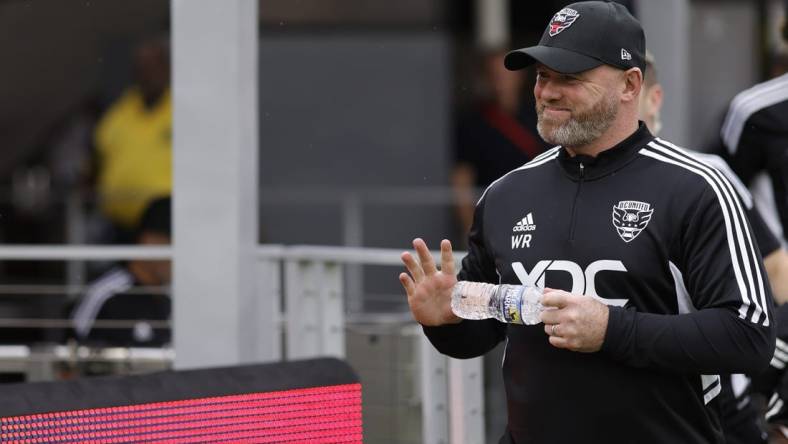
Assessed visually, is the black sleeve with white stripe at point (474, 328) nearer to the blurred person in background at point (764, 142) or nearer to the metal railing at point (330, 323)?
the metal railing at point (330, 323)

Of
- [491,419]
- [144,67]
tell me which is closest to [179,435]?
[491,419]

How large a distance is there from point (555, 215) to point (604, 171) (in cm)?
16

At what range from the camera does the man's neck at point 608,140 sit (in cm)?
353

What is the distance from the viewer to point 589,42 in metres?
3.49

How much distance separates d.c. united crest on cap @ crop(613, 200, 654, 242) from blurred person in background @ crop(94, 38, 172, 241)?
21.2 ft

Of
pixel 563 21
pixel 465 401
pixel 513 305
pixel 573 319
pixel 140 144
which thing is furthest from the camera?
pixel 140 144

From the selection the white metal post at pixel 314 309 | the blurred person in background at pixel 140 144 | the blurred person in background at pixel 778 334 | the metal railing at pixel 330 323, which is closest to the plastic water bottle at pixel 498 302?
the blurred person in background at pixel 778 334

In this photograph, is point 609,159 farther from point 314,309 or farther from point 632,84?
point 314,309

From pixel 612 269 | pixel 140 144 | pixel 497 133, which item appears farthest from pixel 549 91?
pixel 140 144

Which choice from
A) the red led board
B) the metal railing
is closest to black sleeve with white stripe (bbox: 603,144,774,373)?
the red led board

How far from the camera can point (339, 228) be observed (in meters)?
12.3

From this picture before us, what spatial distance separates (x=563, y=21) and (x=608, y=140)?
33 centimetres

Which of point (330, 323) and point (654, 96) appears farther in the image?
point (330, 323)

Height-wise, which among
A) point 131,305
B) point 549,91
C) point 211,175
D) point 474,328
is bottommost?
point 131,305
